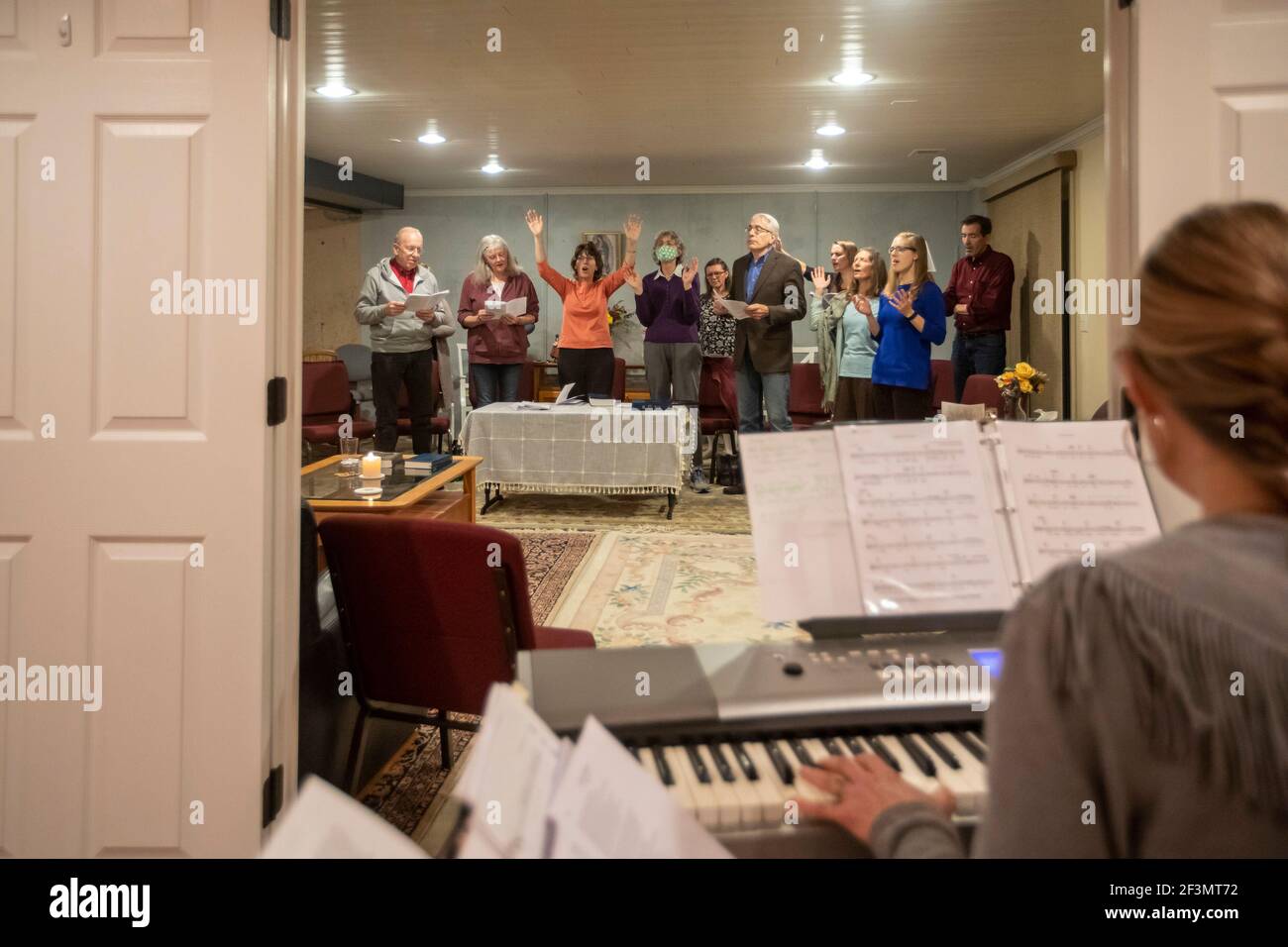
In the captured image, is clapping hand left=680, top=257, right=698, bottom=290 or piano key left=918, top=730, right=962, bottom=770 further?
clapping hand left=680, top=257, right=698, bottom=290

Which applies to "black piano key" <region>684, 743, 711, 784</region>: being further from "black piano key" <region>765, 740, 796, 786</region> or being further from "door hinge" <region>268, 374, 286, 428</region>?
"door hinge" <region>268, 374, 286, 428</region>

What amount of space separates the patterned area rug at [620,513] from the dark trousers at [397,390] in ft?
2.47

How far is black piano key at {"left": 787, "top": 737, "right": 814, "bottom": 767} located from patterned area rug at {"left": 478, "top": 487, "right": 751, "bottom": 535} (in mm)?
4679

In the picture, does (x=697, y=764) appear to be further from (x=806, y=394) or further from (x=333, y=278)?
(x=333, y=278)

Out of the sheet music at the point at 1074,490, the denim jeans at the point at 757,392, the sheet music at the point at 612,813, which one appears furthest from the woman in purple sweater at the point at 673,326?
the sheet music at the point at 612,813

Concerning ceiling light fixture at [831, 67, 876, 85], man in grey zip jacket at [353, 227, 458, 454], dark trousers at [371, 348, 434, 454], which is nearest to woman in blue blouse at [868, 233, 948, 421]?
ceiling light fixture at [831, 67, 876, 85]

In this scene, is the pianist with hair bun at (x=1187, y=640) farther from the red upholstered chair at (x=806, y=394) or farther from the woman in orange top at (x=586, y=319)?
the red upholstered chair at (x=806, y=394)

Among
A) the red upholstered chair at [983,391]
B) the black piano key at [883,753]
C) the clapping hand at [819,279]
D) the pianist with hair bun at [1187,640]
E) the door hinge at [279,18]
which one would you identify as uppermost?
the clapping hand at [819,279]

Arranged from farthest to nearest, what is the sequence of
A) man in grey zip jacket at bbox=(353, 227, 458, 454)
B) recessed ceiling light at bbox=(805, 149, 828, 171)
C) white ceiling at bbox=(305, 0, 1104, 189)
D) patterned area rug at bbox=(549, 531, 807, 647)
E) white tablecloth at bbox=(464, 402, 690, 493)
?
recessed ceiling light at bbox=(805, 149, 828, 171), man in grey zip jacket at bbox=(353, 227, 458, 454), white tablecloth at bbox=(464, 402, 690, 493), white ceiling at bbox=(305, 0, 1104, 189), patterned area rug at bbox=(549, 531, 807, 647)

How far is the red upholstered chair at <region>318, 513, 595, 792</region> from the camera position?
218 cm

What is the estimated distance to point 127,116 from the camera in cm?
196

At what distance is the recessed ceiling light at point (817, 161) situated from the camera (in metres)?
8.79

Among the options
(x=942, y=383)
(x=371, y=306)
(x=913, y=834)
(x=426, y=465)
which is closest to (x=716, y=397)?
(x=942, y=383)
